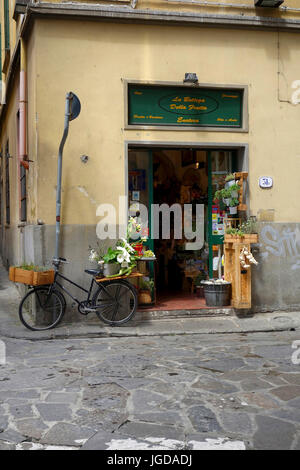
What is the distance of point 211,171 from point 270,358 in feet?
14.3

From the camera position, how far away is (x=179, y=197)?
11.6m

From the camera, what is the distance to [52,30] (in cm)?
866

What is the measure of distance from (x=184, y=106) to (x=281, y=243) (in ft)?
9.73

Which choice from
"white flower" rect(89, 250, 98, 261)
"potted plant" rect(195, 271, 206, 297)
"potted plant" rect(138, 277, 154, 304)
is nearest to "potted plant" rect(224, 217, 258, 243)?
"potted plant" rect(195, 271, 206, 297)

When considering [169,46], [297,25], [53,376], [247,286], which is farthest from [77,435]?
[297,25]

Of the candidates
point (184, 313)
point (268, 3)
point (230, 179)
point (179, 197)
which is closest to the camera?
point (184, 313)

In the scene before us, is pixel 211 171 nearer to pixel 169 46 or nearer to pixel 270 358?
pixel 169 46

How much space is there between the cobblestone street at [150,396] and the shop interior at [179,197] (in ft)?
8.57

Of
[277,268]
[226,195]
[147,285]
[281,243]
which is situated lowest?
[147,285]

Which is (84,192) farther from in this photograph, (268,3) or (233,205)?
(268,3)

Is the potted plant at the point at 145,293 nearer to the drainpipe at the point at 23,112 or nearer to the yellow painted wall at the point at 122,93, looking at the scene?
the yellow painted wall at the point at 122,93

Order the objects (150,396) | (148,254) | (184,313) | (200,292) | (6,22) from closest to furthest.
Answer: (150,396)
(148,254)
(184,313)
(200,292)
(6,22)

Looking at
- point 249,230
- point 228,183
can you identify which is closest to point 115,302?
point 249,230

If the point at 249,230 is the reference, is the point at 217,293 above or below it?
below
